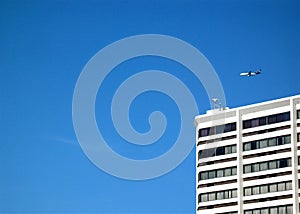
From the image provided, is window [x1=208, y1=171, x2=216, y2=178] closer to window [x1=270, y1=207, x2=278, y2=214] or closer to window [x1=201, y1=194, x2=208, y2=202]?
window [x1=201, y1=194, x2=208, y2=202]

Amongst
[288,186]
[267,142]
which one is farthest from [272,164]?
[288,186]

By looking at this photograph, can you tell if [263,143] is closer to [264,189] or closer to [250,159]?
[250,159]

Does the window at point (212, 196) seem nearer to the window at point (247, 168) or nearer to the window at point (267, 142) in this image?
the window at point (247, 168)

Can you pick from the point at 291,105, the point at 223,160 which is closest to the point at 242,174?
the point at 223,160

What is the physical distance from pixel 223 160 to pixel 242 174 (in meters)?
3.05

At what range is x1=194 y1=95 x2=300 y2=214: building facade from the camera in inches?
4451

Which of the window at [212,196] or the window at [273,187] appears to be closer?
the window at [273,187]

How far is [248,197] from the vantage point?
11569cm

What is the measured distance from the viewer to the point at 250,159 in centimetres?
11675

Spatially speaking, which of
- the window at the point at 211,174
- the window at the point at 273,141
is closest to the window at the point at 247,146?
the window at the point at 273,141

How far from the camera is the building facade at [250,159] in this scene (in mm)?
113062

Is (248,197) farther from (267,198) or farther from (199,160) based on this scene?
(199,160)

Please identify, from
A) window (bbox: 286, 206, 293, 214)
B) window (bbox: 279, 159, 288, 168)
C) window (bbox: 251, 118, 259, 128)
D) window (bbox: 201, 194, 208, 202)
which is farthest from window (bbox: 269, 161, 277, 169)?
window (bbox: 201, 194, 208, 202)

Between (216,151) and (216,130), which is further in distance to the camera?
(216,151)
